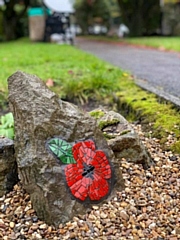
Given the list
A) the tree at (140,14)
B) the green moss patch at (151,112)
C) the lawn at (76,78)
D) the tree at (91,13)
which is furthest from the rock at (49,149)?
the tree at (91,13)

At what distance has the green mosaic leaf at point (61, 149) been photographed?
2.02 meters

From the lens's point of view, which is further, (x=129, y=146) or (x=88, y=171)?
(x=129, y=146)

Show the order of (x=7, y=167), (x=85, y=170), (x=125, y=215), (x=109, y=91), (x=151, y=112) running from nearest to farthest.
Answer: (x=125, y=215)
(x=85, y=170)
(x=7, y=167)
(x=151, y=112)
(x=109, y=91)

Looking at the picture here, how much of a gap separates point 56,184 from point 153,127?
101 centimetres

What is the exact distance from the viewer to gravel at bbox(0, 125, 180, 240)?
1.88 meters

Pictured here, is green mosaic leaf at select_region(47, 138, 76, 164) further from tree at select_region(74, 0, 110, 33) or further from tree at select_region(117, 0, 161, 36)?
tree at select_region(74, 0, 110, 33)

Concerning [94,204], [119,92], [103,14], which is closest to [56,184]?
[94,204]

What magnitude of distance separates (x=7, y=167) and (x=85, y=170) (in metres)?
0.44

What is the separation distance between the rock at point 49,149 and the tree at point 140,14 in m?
13.4

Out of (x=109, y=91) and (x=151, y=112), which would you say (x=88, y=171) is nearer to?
(x=151, y=112)

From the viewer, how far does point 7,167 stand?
2.20m

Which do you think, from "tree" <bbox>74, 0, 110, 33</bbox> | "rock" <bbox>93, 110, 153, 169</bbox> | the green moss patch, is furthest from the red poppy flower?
"tree" <bbox>74, 0, 110, 33</bbox>

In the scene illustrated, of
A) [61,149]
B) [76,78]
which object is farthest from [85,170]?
[76,78]

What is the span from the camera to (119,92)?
3812 millimetres
